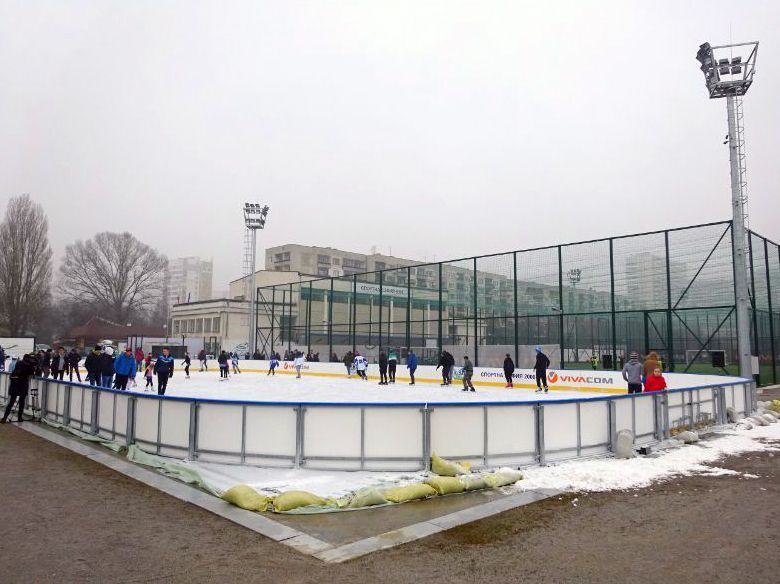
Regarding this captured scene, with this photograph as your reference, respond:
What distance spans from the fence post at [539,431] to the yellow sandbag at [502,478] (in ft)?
2.34

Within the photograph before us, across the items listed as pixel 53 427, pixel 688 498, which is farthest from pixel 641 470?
pixel 53 427

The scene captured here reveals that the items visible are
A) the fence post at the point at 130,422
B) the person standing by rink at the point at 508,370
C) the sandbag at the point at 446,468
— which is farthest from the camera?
the person standing by rink at the point at 508,370

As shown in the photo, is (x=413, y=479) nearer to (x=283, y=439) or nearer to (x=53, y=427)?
(x=283, y=439)

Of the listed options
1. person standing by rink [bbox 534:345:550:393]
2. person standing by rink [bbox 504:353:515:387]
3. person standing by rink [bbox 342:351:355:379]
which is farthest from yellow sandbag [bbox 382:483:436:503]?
person standing by rink [bbox 342:351:355:379]

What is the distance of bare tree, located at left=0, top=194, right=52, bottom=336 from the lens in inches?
1827

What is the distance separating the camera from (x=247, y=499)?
532 cm

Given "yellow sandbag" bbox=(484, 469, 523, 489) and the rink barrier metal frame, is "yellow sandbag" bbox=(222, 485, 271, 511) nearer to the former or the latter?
the rink barrier metal frame

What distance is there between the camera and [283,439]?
6824mm

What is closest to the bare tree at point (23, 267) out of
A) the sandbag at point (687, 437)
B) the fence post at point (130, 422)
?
the fence post at point (130, 422)

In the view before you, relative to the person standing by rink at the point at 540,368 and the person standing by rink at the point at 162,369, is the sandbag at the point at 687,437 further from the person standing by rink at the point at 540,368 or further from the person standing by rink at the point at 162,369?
the person standing by rink at the point at 162,369

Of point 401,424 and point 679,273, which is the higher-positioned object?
point 679,273

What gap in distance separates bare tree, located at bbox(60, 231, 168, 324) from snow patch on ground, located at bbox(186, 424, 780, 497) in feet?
218

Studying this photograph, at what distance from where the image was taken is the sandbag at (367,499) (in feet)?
17.7

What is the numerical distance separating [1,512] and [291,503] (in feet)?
9.00
